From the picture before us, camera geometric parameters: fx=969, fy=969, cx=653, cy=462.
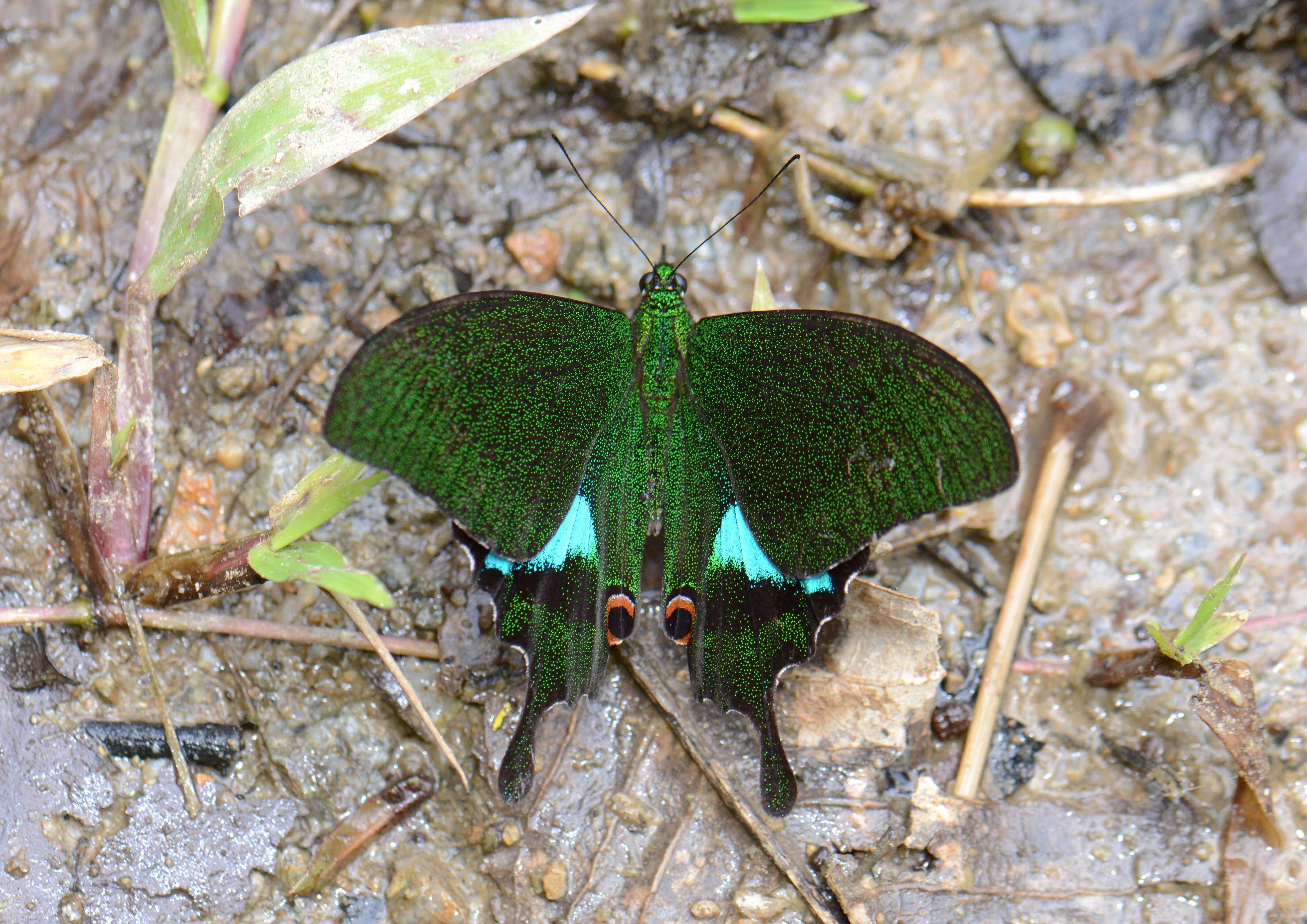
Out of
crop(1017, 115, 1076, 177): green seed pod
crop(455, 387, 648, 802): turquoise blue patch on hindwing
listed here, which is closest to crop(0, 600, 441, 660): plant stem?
crop(455, 387, 648, 802): turquoise blue patch on hindwing

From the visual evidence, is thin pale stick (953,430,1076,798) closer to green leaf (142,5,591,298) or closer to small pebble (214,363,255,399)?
green leaf (142,5,591,298)

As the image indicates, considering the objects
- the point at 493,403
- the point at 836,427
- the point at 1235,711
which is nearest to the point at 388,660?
the point at 493,403

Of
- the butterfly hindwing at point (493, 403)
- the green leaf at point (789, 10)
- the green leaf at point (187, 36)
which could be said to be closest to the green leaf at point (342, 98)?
the green leaf at point (187, 36)

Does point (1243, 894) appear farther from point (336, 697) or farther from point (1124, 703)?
point (336, 697)

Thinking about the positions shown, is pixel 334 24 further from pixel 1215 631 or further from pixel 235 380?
pixel 1215 631

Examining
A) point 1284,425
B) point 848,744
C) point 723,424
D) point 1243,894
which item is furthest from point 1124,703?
point 723,424

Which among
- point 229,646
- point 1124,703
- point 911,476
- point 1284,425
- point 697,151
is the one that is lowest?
point 1124,703
